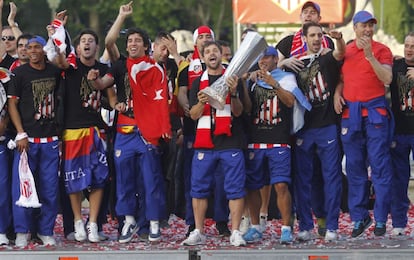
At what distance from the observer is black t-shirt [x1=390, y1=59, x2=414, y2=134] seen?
10.7 m

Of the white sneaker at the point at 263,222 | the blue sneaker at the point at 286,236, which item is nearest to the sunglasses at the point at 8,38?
the white sneaker at the point at 263,222

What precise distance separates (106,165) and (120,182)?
0.78ft

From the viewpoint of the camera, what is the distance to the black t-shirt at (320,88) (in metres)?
10.7

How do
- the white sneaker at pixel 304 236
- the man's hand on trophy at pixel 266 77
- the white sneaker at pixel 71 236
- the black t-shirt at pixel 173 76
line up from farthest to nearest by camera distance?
the black t-shirt at pixel 173 76
the white sneaker at pixel 71 236
the white sneaker at pixel 304 236
the man's hand on trophy at pixel 266 77

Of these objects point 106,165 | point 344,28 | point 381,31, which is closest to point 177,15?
point 381,31

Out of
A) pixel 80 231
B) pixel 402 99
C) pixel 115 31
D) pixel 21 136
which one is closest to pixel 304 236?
pixel 402 99

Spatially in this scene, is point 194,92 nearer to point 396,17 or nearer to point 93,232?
point 93,232

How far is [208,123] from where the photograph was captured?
1056 cm

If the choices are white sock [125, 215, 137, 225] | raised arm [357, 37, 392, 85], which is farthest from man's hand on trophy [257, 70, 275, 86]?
white sock [125, 215, 137, 225]

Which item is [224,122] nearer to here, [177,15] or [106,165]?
[106,165]

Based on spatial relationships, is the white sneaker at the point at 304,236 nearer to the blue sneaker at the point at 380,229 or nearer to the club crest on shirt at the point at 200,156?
the blue sneaker at the point at 380,229

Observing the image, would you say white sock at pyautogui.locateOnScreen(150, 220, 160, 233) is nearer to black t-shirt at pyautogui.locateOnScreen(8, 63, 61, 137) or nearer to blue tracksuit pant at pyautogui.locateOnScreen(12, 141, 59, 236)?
blue tracksuit pant at pyautogui.locateOnScreen(12, 141, 59, 236)

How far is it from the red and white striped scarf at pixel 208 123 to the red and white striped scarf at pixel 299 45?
0.95m

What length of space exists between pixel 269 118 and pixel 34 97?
7.16 feet
